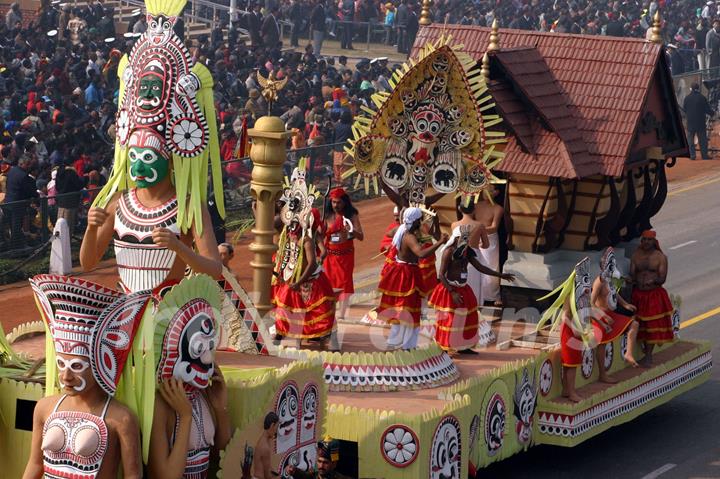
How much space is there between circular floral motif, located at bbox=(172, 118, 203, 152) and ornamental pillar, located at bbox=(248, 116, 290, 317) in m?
2.41

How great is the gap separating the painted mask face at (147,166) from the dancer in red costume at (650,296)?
6.88m

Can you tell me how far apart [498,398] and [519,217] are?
3252 mm

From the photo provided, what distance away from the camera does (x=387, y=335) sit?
1689cm

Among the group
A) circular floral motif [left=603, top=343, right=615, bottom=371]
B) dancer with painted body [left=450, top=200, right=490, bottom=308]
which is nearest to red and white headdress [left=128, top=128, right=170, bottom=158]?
dancer with painted body [left=450, top=200, right=490, bottom=308]

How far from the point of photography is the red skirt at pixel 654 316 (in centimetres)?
1831

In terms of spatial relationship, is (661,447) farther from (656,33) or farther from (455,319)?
(656,33)

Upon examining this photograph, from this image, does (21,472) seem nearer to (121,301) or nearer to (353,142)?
(121,301)

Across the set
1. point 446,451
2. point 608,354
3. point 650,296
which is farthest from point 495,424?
point 650,296

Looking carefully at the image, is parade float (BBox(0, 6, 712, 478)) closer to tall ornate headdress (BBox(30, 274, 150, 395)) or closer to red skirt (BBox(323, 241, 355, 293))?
tall ornate headdress (BBox(30, 274, 150, 395))

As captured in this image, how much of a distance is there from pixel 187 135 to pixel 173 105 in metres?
0.26

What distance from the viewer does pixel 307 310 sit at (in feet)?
52.6

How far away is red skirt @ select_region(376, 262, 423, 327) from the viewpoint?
16.2 meters

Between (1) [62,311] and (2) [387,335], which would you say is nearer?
(1) [62,311]

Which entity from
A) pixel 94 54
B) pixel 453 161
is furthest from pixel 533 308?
pixel 94 54
